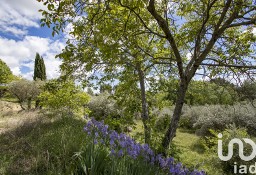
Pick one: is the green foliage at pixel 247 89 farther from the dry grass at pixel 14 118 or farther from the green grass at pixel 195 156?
the dry grass at pixel 14 118

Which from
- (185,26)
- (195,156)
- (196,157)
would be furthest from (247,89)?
(195,156)

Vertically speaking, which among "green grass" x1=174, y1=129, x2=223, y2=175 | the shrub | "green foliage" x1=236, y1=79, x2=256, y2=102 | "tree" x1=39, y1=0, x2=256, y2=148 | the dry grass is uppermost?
"tree" x1=39, y1=0, x2=256, y2=148

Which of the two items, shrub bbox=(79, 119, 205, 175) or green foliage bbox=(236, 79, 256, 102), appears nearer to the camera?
shrub bbox=(79, 119, 205, 175)

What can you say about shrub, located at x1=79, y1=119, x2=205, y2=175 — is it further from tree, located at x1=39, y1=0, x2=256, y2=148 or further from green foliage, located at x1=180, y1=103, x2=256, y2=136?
green foliage, located at x1=180, y1=103, x2=256, y2=136

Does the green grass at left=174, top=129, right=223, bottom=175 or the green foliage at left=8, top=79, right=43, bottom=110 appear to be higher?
the green foliage at left=8, top=79, right=43, bottom=110

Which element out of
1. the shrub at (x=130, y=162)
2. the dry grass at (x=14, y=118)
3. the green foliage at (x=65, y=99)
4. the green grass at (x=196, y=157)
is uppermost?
the green foliage at (x=65, y=99)

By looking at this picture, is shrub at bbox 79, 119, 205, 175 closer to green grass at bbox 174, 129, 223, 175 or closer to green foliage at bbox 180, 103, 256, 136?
green grass at bbox 174, 129, 223, 175

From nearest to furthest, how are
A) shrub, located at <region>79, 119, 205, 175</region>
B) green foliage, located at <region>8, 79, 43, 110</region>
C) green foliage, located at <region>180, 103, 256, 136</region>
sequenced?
shrub, located at <region>79, 119, 205, 175</region>
green foliage, located at <region>180, 103, 256, 136</region>
green foliage, located at <region>8, 79, 43, 110</region>

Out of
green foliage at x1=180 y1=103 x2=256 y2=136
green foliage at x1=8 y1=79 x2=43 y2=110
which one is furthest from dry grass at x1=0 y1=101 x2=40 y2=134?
green foliage at x1=180 y1=103 x2=256 y2=136

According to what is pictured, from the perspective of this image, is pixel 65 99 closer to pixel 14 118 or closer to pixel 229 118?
pixel 14 118

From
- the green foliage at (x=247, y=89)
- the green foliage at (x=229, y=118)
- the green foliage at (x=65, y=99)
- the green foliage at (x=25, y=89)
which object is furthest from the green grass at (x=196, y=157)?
the green foliage at (x=25, y=89)

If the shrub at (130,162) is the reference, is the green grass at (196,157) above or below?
below

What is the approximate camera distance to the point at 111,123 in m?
5.26

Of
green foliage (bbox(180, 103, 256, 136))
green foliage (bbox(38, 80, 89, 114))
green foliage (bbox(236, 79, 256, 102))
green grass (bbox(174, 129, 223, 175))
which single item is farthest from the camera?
green foliage (bbox(180, 103, 256, 136))
